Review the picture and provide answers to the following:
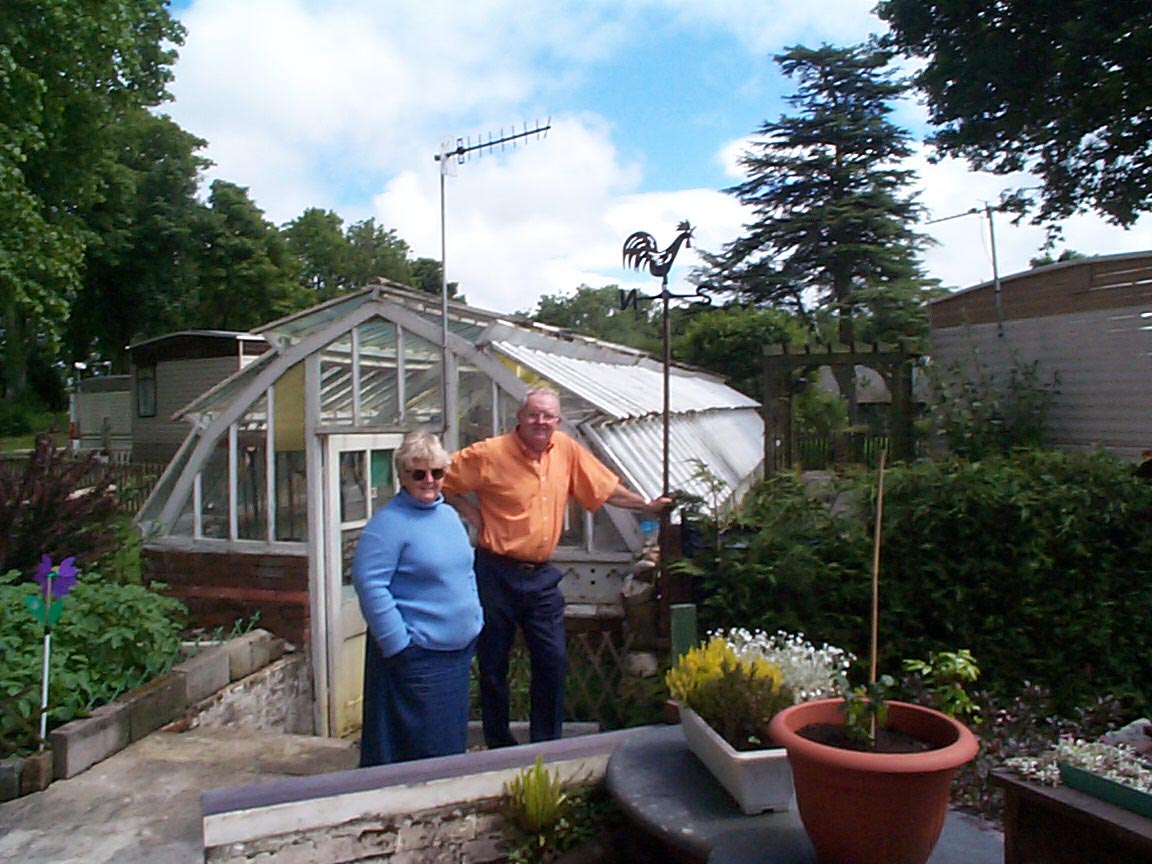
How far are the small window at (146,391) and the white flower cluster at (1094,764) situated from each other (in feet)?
69.5

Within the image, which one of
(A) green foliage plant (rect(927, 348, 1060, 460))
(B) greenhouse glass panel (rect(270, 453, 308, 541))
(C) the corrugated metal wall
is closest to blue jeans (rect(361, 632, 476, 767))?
(B) greenhouse glass panel (rect(270, 453, 308, 541))

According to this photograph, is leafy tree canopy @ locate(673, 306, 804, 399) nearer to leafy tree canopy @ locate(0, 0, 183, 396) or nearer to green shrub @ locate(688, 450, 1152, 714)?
leafy tree canopy @ locate(0, 0, 183, 396)

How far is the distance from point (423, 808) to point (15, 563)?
12.6 feet

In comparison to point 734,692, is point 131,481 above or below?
above

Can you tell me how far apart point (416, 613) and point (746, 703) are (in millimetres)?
1220

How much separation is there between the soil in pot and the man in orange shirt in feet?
5.16

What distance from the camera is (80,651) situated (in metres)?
4.47

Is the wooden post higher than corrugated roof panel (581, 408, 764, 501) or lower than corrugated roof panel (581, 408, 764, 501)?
lower

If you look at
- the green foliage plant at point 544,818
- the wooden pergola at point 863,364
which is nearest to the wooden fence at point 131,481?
the wooden pergola at point 863,364

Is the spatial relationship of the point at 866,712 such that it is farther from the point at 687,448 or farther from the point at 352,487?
the point at 687,448

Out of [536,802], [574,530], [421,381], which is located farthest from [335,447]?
[536,802]

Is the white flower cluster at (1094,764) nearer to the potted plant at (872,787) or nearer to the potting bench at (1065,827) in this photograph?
the potting bench at (1065,827)

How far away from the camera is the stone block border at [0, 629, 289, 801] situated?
3736mm

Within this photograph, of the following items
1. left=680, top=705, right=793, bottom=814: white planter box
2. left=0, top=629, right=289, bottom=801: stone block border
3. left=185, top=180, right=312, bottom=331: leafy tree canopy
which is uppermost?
left=185, top=180, right=312, bottom=331: leafy tree canopy
